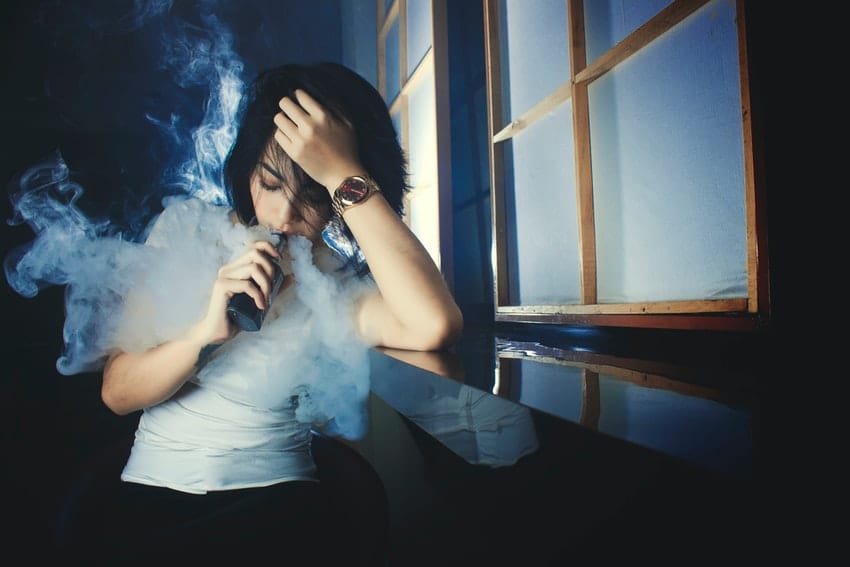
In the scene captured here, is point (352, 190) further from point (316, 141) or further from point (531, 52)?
point (531, 52)

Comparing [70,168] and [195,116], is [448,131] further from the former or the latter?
[70,168]

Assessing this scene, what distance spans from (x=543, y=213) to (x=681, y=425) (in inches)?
70.1

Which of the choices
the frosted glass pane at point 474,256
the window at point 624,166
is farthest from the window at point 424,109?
the window at point 624,166

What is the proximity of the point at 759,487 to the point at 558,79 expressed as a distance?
2.10 metres

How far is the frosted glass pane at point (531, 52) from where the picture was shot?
2.01 metres

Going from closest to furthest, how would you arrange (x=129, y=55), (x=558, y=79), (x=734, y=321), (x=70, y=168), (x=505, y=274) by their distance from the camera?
1. (x=734, y=321)
2. (x=558, y=79)
3. (x=505, y=274)
4. (x=70, y=168)
5. (x=129, y=55)

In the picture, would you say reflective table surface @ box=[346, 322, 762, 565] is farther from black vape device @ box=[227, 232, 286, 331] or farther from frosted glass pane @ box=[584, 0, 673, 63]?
frosted glass pane @ box=[584, 0, 673, 63]

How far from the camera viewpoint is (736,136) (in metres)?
1.21

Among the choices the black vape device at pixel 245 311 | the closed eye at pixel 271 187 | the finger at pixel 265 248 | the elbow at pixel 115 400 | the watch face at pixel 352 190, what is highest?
the closed eye at pixel 271 187

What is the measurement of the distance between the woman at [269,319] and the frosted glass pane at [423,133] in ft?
5.65

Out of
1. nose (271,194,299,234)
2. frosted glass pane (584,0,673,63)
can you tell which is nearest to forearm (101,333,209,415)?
nose (271,194,299,234)

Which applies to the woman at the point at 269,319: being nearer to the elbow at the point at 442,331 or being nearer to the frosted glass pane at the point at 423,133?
the elbow at the point at 442,331

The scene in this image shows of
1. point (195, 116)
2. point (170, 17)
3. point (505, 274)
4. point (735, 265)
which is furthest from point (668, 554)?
point (170, 17)

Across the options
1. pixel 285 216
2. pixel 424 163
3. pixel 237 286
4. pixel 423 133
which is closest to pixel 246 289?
pixel 237 286
